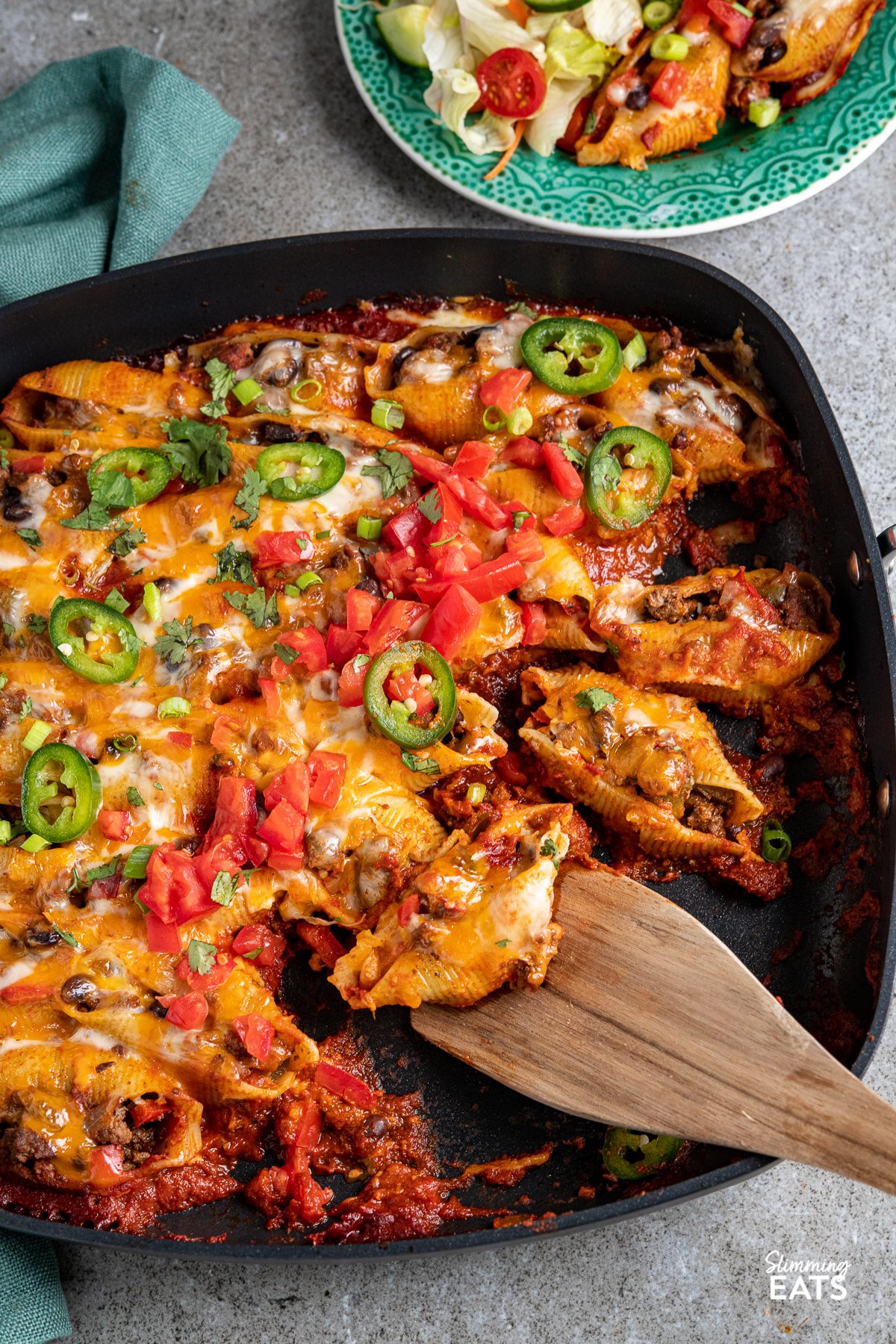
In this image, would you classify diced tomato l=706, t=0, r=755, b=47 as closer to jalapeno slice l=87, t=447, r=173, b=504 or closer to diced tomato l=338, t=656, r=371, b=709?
jalapeno slice l=87, t=447, r=173, b=504

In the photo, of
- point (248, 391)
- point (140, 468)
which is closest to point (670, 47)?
point (248, 391)

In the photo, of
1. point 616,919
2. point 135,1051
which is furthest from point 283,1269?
point 616,919

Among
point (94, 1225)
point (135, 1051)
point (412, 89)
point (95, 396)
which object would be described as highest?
point (412, 89)

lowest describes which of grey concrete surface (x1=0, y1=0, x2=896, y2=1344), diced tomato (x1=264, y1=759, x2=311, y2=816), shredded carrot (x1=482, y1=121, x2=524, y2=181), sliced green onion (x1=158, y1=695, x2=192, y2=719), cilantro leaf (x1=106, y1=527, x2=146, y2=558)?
grey concrete surface (x1=0, y1=0, x2=896, y2=1344)

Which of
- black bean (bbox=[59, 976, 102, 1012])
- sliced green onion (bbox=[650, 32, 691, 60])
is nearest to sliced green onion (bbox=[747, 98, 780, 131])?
sliced green onion (bbox=[650, 32, 691, 60])

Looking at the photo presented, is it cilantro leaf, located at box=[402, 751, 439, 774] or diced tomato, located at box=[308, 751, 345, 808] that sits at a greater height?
cilantro leaf, located at box=[402, 751, 439, 774]

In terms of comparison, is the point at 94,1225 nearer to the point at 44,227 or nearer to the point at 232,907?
the point at 232,907

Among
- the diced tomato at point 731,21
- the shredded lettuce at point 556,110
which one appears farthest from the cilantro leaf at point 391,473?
the diced tomato at point 731,21
